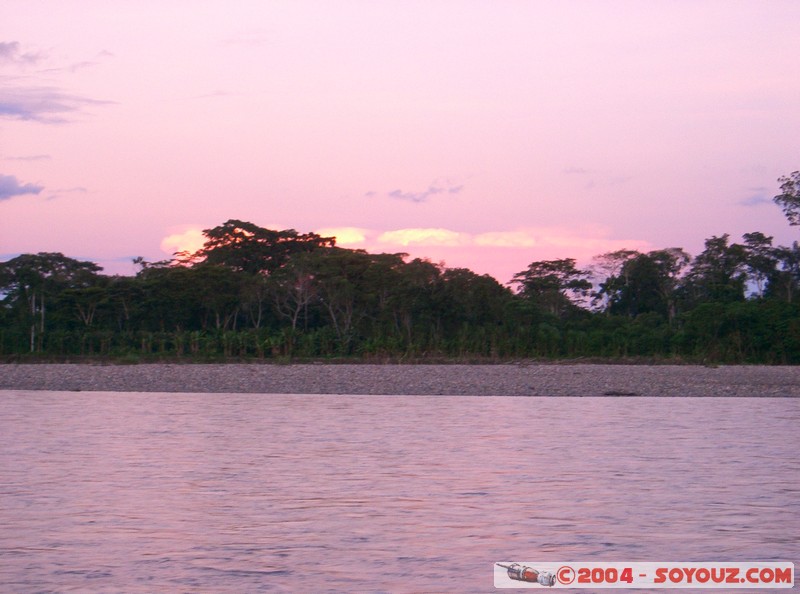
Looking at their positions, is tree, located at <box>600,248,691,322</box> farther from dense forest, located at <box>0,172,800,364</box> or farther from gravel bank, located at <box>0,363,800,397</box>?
gravel bank, located at <box>0,363,800,397</box>

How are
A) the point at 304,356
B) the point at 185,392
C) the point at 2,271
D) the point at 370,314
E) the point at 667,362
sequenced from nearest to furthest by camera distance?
the point at 185,392 → the point at 667,362 → the point at 304,356 → the point at 370,314 → the point at 2,271

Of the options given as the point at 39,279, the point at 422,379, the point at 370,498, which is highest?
the point at 39,279

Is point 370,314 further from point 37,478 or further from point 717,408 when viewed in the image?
point 37,478

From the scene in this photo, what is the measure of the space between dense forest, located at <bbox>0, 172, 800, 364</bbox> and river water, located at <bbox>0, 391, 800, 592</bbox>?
17.9m

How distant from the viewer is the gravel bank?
86.7 feet

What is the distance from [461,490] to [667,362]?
2505 centimetres

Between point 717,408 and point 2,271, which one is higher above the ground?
point 2,271

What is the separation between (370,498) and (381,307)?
31.4m

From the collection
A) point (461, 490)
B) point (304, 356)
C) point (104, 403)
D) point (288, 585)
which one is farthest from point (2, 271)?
point (288, 585)

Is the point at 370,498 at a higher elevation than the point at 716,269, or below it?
below

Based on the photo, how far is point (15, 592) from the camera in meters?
6.16

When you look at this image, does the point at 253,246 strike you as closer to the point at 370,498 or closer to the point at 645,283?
the point at 645,283

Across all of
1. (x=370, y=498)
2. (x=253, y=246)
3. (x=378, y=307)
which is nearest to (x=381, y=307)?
(x=378, y=307)

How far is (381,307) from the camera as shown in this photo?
4103cm
